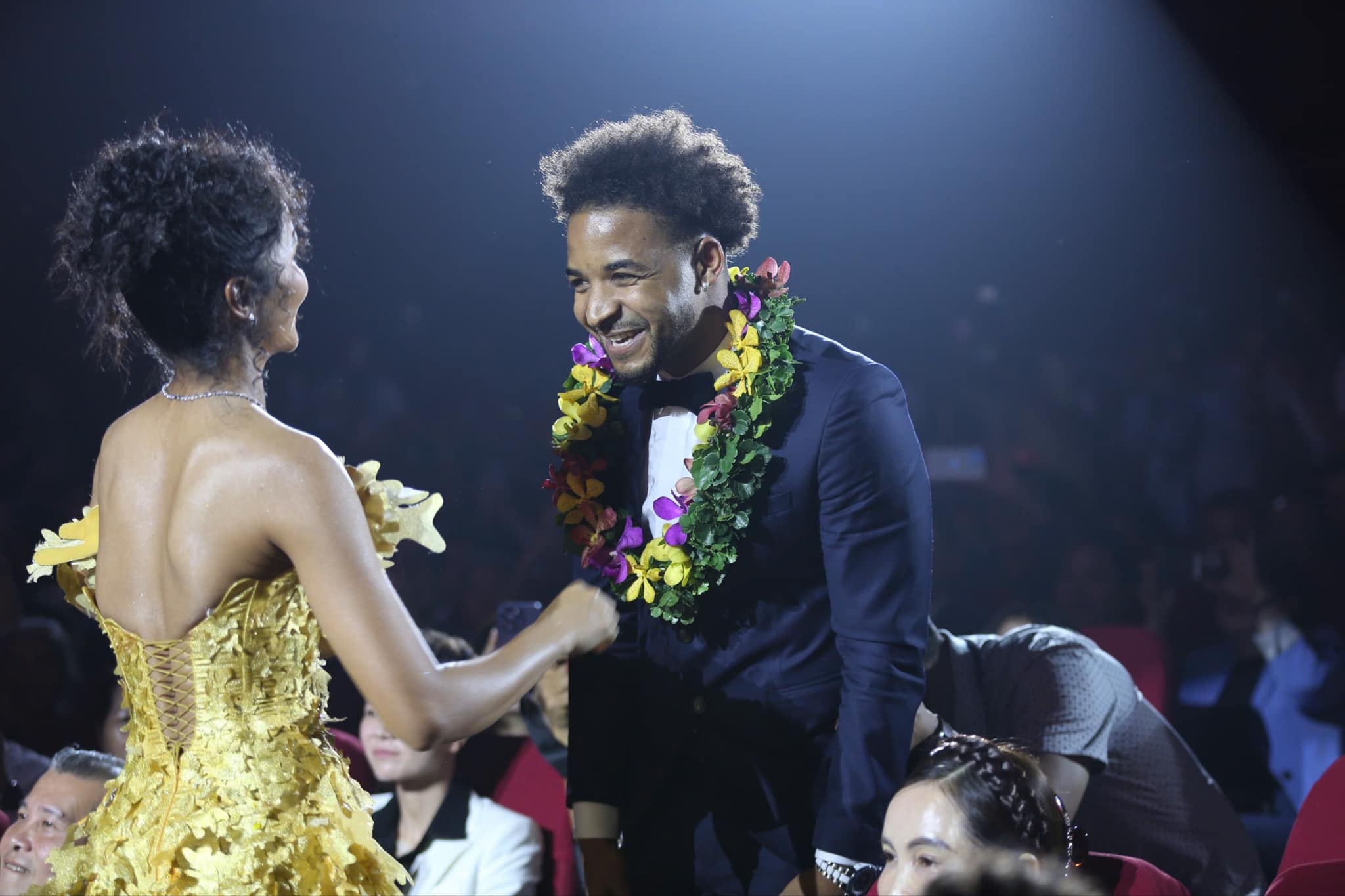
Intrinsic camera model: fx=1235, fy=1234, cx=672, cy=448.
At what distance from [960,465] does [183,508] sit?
11.0ft

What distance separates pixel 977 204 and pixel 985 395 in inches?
31.7

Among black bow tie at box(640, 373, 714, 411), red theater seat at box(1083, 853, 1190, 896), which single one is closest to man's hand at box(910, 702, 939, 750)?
red theater seat at box(1083, 853, 1190, 896)

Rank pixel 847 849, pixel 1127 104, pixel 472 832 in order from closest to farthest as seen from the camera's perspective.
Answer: pixel 847 849, pixel 472 832, pixel 1127 104

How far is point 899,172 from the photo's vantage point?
386 centimetres

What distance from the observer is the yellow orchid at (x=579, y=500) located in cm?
232

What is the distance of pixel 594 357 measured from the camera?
2.38 meters

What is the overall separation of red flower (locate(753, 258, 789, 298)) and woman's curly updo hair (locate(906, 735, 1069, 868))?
2.89 ft

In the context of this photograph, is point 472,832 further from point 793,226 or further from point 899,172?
point 899,172

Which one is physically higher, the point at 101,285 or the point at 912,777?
the point at 101,285

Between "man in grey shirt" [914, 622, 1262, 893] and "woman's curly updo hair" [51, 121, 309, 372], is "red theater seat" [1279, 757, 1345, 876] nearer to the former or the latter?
"man in grey shirt" [914, 622, 1262, 893]

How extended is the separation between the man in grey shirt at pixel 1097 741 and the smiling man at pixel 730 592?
911mm

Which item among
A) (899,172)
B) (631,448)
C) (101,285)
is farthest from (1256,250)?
(101,285)

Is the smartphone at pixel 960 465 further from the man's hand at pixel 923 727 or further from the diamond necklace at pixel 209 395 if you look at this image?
the diamond necklace at pixel 209 395

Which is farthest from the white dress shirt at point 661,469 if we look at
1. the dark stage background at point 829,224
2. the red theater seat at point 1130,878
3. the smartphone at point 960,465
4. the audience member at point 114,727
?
the smartphone at point 960,465
